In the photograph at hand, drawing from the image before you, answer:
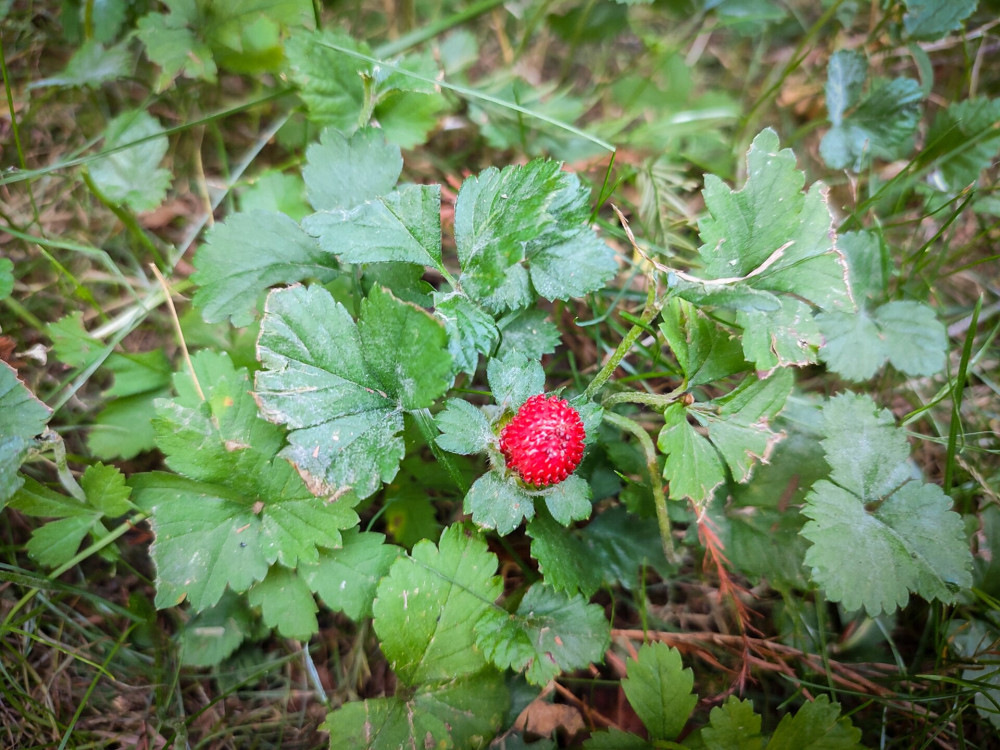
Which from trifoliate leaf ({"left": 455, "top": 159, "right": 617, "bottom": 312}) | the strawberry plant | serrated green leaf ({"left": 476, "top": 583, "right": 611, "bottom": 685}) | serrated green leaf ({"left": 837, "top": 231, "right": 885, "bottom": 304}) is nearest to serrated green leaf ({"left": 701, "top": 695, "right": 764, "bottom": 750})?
the strawberry plant

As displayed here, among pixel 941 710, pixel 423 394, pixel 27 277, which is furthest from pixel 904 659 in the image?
pixel 27 277

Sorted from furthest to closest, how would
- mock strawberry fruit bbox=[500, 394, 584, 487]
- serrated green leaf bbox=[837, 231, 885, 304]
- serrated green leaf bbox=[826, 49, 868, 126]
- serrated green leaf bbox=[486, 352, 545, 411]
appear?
1. serrated green leaf bbox=[826, 49, 868, 126]
2. serrated green leaf bbox=[837, 231, 885, 304]
3. serrated green leaf bbox=[486, 352, 545, 411]
4. mock strawberry fruit bbox=[500, 394, 584, 487]

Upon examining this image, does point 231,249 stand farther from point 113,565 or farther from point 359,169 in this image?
point 113,565

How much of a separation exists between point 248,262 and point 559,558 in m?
1.05

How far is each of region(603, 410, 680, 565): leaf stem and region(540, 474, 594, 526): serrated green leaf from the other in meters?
0.18

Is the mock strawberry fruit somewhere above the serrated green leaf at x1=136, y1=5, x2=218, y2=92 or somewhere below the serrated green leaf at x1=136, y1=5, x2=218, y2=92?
below

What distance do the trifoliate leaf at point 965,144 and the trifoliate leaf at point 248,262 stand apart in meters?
1.91

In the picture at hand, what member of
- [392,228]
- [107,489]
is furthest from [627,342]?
[107,489]

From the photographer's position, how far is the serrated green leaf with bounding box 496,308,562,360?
1.56 metres

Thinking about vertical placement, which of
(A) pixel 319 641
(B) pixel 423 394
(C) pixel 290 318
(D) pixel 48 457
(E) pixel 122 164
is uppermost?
(E) pixel 122 164

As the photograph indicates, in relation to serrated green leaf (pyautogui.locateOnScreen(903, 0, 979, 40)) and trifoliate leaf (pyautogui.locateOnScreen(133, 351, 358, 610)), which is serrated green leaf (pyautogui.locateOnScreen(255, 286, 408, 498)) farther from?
serrated green leaf (pyautogui.locateOnScreen(903, 0, 979, 40))

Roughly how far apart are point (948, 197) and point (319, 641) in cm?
240

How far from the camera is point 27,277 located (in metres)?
2.08

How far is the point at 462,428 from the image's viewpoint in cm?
136
